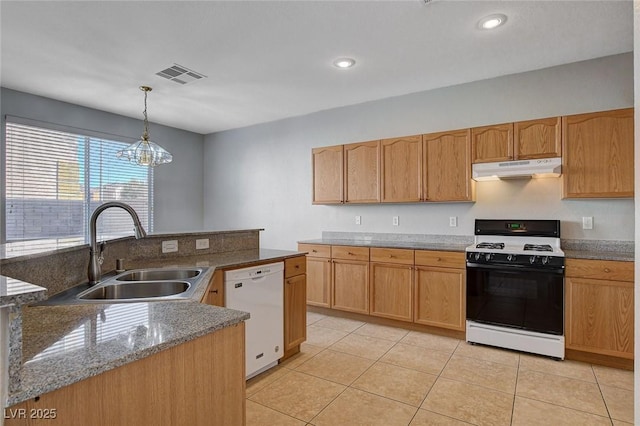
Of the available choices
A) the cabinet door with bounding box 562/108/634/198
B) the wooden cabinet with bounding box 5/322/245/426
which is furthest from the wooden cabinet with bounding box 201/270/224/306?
the cabinet door with bounding box 562/108/634/198

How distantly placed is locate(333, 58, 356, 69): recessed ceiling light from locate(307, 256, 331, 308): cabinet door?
2100 millimetres

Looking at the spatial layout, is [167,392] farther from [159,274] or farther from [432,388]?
→ [432,388]

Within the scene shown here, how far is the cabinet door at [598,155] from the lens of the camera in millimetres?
2841

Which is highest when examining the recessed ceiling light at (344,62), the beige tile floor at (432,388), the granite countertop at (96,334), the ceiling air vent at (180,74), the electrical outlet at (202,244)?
the recessed ceiling light at (344,62)

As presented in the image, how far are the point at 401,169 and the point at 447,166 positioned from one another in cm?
50

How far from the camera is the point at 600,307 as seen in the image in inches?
107

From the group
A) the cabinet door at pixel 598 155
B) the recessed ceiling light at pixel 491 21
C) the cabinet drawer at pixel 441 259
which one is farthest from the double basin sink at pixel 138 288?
the cabinet door at pixel 598 155

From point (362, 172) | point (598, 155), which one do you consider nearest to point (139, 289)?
point (362, 172)

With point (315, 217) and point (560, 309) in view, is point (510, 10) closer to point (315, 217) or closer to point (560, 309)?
point (560, 309)

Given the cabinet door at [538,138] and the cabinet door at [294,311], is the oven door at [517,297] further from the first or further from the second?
the cabinet door at [294,311]

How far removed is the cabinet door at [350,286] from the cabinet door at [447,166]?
42.6 inches

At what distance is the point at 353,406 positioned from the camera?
2.22 meters

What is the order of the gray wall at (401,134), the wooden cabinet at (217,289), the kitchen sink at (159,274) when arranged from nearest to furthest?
the kitchen sink at (159,274) < the wooden cabinet at (217,289) < the gray wall at (401,134)

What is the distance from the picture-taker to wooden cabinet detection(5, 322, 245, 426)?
2.64ft
